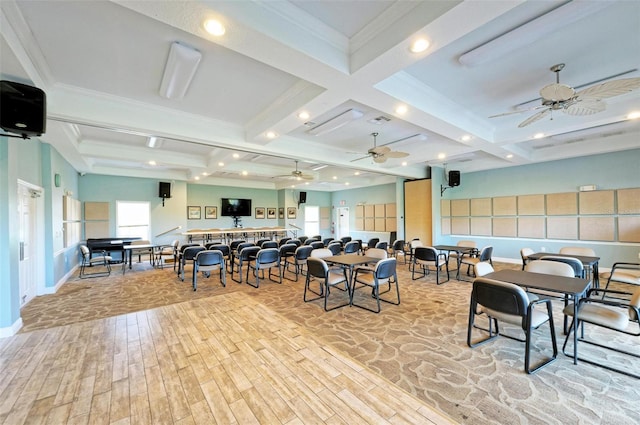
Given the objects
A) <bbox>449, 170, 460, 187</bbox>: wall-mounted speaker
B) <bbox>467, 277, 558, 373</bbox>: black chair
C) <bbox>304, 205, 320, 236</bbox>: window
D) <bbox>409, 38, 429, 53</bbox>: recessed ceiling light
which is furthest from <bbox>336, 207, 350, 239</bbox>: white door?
<bbox>409, 38, 429, 53</bbox>: recessed ceiling light

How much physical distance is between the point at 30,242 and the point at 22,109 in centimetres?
345

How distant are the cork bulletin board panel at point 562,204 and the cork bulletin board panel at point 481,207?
153 cm

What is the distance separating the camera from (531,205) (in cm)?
778

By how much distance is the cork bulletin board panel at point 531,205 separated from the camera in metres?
7.62

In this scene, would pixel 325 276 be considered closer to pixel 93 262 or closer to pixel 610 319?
pixel 610 319

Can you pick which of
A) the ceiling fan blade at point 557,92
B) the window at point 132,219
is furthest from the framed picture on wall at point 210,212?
the ceiling fan blade at point 557,92

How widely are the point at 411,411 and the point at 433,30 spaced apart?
3055 millimetres

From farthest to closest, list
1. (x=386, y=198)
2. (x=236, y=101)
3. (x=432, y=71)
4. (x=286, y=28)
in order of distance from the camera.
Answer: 1. (x=386, y=198)
2. (x=236, y=101)
3. (x=432, y=71)
4. (x=286, y=28)

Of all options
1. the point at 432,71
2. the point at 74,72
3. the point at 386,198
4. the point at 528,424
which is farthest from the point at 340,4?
the point at 386,198

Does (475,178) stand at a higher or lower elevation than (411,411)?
higher

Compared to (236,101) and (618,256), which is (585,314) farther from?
(618,256)

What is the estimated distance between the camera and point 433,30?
2203 mm

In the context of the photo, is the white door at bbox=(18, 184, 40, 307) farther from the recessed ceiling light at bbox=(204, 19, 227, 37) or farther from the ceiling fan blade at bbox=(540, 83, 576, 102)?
the ceiling fan blade at bbox=(540, 83, 576, 102)

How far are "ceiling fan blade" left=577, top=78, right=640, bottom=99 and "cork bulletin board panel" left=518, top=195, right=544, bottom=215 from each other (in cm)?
584
